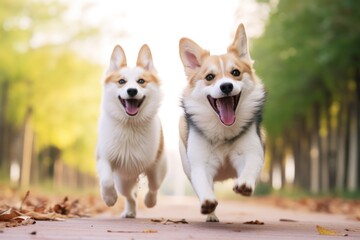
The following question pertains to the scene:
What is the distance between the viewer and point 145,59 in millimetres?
6621

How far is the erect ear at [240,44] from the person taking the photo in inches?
216

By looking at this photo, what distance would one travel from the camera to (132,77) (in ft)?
20.4

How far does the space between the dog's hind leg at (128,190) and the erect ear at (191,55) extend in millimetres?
1601

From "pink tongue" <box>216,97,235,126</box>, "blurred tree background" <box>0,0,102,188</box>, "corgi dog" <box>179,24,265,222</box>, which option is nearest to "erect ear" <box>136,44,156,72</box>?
"corgi dog" <box>179,24,265,222</box>

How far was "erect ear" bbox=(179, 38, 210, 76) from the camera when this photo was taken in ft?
18.0

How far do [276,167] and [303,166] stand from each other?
5176 millimetres

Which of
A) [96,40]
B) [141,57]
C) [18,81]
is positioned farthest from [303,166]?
[141,57]

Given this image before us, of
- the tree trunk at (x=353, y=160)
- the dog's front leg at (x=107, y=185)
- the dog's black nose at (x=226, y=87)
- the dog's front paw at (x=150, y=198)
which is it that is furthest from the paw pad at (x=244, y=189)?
the tree trunk at (x=353, y=160)

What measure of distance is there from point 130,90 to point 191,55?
0.82 metres

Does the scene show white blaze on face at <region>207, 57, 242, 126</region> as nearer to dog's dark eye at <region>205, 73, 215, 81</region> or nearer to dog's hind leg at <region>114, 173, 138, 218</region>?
dog's dark eye at <region>205, 73, 215, 81</region>

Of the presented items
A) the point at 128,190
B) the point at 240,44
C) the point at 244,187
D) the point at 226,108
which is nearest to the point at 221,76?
the point at 226,108

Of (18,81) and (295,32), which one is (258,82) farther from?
(18,81)

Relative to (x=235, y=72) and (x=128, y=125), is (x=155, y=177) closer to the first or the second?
(x=128, y=125)

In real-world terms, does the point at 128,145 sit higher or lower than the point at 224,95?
lower
